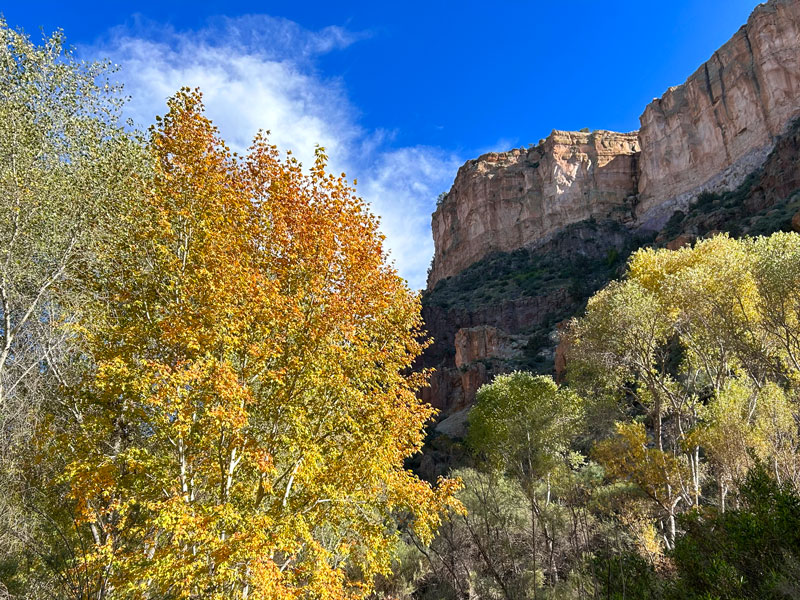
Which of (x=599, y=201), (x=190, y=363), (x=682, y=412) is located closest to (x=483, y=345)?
(x=599, y=201)

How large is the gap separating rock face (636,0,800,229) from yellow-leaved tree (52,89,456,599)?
63.2 m

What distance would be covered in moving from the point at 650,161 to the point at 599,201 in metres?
8.95

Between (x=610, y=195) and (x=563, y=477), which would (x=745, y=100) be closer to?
(x=610, y=195)

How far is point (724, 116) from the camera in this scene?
192 ft

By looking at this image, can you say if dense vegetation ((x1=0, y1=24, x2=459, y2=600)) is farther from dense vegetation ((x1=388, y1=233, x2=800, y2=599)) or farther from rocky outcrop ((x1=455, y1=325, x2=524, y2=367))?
rocky outcrop ((x1=455, y1=325, x2=524, y2=367))

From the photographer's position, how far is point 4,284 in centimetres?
762

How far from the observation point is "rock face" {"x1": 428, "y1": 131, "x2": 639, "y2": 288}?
2943 inches

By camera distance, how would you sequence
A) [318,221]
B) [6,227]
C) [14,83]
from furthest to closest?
[14,83]
[6,227]
[318,221]

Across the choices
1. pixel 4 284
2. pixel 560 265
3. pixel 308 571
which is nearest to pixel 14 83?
pixel 4 284

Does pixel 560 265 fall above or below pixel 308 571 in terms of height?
above

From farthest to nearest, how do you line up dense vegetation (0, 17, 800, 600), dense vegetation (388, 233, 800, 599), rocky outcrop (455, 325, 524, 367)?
1. rocky outcrop (455, 325, 524, 367)
2. dense vegetation (388, 233, 800, 599)
3. dense vegetation (0, 17, 800, 600)

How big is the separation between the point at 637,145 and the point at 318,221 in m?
86.1

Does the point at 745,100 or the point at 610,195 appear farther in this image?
the point at 610,195

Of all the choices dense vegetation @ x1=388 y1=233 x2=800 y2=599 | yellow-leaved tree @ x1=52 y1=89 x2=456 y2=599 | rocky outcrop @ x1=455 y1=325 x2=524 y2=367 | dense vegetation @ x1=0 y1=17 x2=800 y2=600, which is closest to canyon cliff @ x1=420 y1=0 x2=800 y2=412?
rocky outcrop @ x1=455 y1=325 x2=524 y2=367
